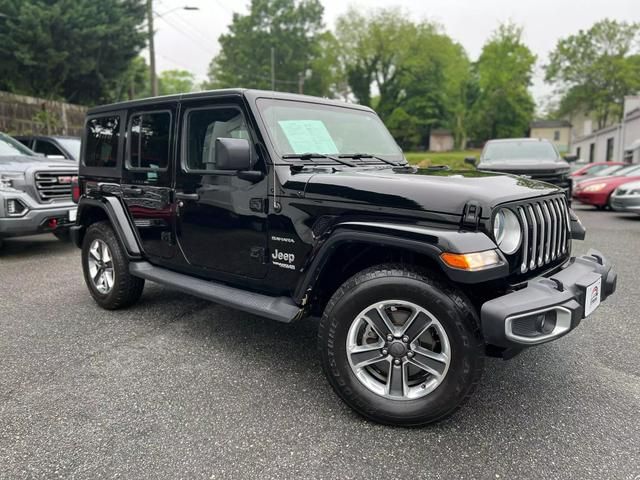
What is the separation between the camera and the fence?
15.7 m

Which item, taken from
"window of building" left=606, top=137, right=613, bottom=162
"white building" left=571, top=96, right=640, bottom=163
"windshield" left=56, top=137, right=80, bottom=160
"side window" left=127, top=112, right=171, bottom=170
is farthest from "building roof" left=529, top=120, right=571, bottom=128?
"side window" left=127, top=112, right=171, bottom=170

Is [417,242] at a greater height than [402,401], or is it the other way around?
[417,242]

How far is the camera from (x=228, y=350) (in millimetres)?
3588

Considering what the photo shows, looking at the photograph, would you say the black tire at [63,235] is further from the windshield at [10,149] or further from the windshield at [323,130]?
the windshield at [323,130]

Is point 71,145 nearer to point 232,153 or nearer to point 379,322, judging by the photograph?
point 232,153

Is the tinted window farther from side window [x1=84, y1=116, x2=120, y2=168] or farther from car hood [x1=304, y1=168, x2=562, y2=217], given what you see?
car hood [x1=304, y1=168, x2=562, y2=217]

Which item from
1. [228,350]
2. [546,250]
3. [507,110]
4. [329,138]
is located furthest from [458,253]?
[507,110]

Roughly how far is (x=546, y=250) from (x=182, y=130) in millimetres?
2648

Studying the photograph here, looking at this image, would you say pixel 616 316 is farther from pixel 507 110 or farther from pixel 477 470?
pixel 507 110

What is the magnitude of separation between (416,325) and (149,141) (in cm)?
270

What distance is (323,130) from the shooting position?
3543 mm

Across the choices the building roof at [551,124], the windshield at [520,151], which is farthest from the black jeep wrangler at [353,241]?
the building roof at [551,124]

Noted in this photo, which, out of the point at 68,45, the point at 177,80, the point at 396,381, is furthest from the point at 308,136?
the point at 177,80

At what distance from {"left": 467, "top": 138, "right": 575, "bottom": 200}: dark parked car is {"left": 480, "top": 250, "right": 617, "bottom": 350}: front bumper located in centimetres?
685
